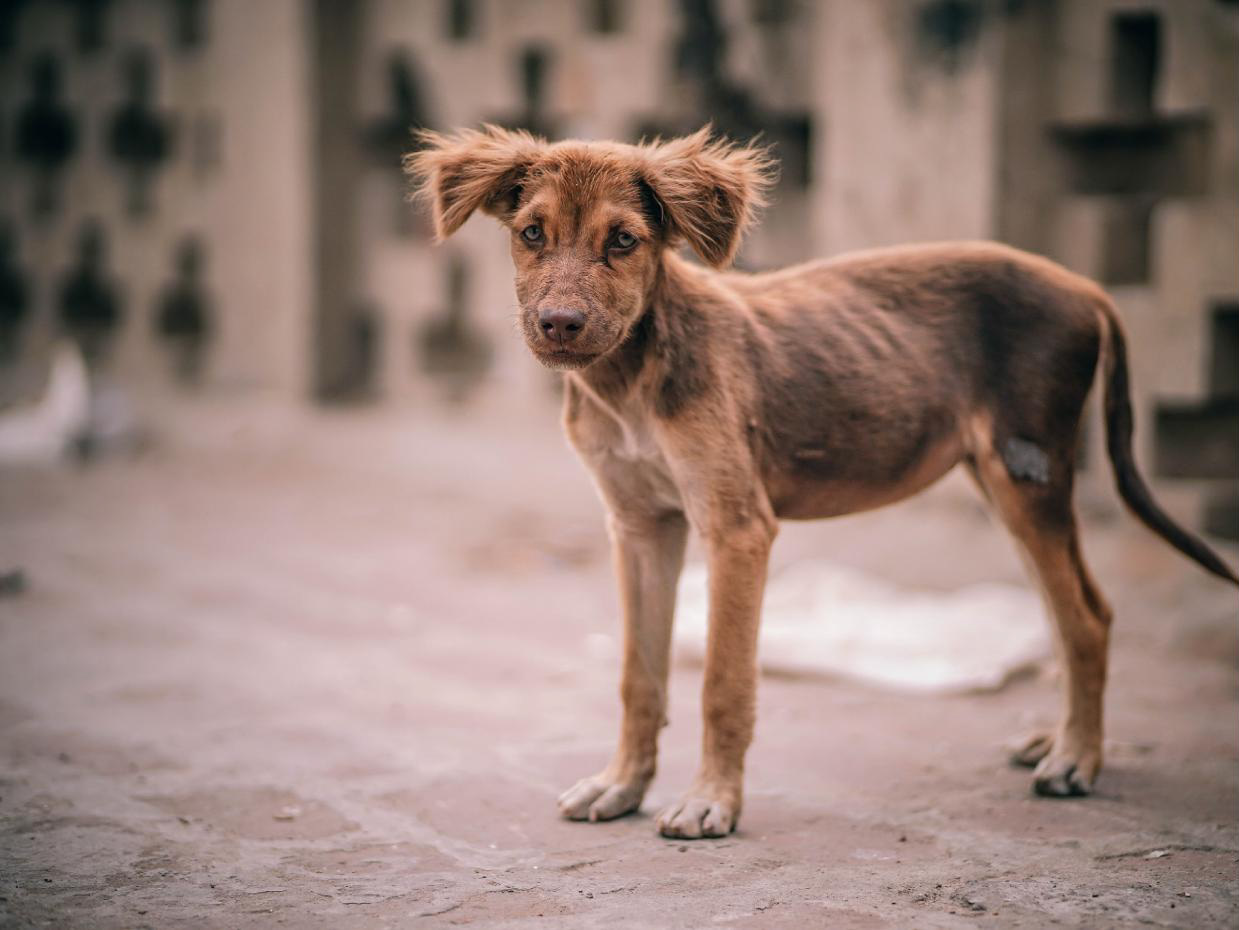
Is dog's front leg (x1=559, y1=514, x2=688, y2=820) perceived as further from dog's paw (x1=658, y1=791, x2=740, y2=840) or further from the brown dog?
Result: dog's paw (x1=658, y1=791, x2=740, y2=840)

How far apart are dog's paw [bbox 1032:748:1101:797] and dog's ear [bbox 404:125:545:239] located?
2.16 metres

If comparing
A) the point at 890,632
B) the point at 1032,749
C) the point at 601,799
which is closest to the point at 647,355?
the point at 601,799

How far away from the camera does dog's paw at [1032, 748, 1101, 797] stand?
3.74 metres

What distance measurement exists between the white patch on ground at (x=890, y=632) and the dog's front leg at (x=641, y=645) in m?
1.39

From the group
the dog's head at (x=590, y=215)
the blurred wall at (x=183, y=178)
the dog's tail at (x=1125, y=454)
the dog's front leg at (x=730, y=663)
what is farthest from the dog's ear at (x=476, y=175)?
the blurred wall at (x=183, y=178)

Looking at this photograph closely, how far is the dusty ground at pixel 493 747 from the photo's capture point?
3.02m

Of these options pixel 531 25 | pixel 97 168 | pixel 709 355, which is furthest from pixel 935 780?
pixel 97 168

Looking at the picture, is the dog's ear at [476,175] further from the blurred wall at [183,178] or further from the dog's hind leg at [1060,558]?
the blurred wall at [183,178]

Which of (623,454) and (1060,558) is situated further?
(1060,558)

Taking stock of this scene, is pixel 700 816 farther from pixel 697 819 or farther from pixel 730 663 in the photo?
pixel 730 663

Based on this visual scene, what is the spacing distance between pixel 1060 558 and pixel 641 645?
1244 millimetres

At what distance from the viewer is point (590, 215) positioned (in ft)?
11.0

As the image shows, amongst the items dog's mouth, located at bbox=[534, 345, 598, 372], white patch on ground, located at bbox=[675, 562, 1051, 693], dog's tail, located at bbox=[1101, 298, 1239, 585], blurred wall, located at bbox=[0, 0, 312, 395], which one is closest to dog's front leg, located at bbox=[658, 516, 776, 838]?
dog's mouth, located at bbox=[534, 345, 598, 372]

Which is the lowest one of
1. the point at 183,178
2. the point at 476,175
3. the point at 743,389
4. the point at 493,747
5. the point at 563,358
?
the point at 493,747
